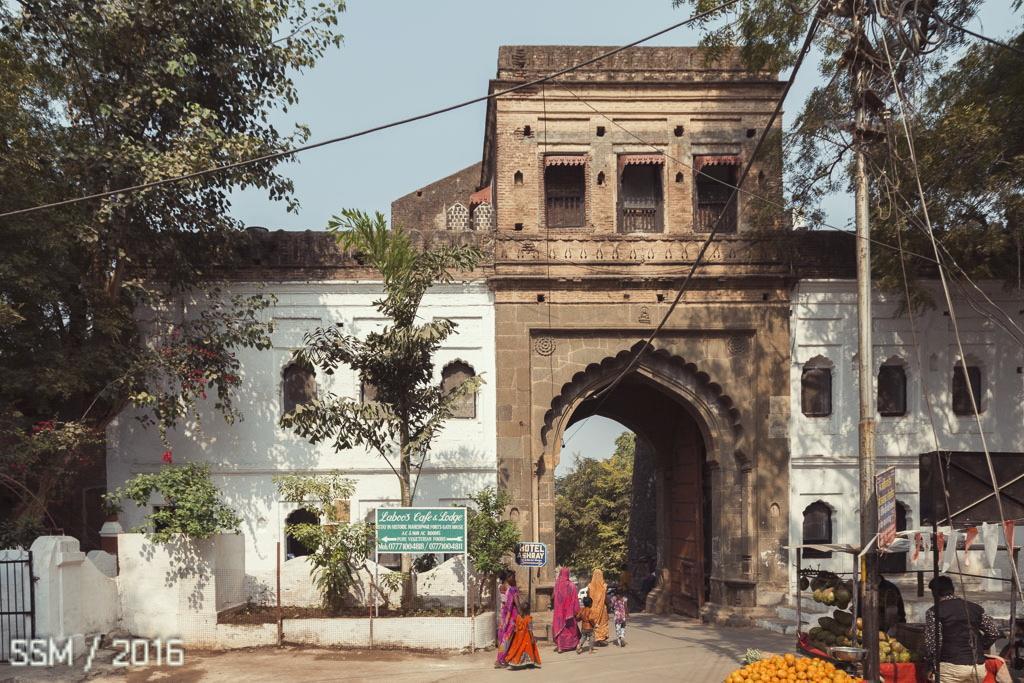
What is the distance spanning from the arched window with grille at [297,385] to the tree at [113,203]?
1.17 meters

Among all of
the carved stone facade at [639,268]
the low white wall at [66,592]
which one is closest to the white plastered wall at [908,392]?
the carved stone facade at [639,268]

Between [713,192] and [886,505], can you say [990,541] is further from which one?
[713,192]

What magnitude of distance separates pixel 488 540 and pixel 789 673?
659cm

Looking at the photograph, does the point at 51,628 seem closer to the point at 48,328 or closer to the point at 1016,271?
the point at 48,328

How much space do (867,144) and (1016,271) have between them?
7.62 m

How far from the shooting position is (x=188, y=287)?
1557 cm

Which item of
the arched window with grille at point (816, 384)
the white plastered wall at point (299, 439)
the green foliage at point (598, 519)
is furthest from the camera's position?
the green foliage at point (598, 519)

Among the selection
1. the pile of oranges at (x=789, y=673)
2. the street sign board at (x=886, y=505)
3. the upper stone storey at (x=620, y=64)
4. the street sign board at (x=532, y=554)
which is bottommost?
the pile of oranges at (x=789, y=673)

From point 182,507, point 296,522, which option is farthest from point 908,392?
point 182,507

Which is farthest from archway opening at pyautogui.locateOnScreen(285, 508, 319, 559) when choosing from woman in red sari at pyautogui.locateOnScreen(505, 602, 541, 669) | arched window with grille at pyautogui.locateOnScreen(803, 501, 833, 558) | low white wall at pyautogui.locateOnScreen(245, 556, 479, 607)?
arched window with grille at pyautogui.locateOnScreen(803, 501, 833, 558)

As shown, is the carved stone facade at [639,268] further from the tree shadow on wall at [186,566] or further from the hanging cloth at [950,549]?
the hanging cloth at [950,549]

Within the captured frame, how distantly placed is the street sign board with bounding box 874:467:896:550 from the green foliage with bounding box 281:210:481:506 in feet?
21.0

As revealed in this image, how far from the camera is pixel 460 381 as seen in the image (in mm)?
16594

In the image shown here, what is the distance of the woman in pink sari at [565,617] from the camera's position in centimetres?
1380
